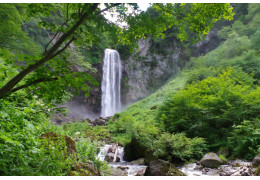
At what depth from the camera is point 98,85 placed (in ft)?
12.0

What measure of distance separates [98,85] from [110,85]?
1597 centimetres

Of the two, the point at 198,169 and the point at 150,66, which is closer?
the point at 198,169

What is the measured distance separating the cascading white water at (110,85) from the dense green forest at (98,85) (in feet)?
16.2

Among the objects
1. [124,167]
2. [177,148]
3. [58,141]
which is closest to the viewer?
[58,141]

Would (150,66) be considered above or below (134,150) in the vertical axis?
above

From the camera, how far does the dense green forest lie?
6.88 ft

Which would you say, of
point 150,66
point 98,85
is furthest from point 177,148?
point 150,66

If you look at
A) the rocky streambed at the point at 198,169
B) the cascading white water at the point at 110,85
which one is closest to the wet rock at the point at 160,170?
the rocky streambed at the point at 198,169

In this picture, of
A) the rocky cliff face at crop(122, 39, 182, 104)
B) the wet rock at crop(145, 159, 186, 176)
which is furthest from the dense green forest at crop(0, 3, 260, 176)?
the rocky cliff face at crop(122, 39, 182, 104)

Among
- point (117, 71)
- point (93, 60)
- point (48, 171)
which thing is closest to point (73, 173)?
point (48, 171)

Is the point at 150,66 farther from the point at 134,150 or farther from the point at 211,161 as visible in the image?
the point at 211,161

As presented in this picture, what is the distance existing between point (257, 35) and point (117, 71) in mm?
12886

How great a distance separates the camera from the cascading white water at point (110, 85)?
1930 centimetres
